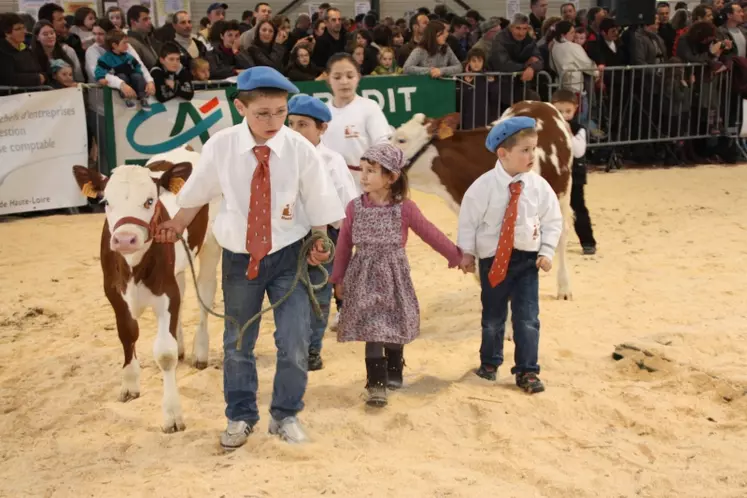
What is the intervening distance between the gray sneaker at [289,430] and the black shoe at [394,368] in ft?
2.61

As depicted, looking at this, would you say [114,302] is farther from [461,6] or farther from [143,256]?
[461,6]

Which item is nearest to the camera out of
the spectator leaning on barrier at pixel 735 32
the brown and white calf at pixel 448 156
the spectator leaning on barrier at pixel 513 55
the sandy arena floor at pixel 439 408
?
the sandy arena floor at pixel 439 408

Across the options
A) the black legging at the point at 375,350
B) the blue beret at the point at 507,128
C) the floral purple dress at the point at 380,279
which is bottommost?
the black legging at the point at 375,350

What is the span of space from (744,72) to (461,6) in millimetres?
9870

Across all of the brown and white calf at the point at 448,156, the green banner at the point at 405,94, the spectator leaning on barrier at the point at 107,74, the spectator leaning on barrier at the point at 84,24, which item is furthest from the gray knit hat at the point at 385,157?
the spectator leaning on barrier at the point at 84,24

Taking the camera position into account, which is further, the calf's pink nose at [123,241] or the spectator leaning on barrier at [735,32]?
the spectator leaning on barrier at [735,32]

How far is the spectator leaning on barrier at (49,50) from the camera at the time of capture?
9.77 metres

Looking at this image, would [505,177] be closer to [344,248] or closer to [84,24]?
[344,248]

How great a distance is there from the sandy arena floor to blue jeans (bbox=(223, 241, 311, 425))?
22 cm

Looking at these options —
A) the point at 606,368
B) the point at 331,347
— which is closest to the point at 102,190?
the point at 331,347

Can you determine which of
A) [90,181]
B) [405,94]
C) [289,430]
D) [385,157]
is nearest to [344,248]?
[385,157]

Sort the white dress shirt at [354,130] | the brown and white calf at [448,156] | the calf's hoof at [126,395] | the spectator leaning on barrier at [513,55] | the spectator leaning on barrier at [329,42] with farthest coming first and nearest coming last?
the spectator leaning on barrier at [329,42] < the spectator leaning on barrier at [513,55] < the brown and white calf at [448,156] < the white dress shirt at [354,130] < the calf's hoof at [126,395]

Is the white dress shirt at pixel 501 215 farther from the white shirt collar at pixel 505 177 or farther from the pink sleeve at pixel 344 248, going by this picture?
the pink sleeve at pixel 344 248

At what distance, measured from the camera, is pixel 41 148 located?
380 inches
